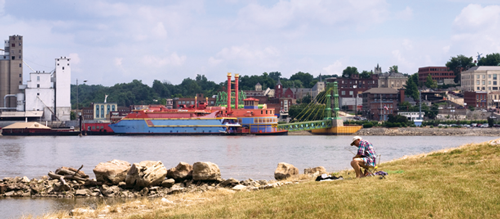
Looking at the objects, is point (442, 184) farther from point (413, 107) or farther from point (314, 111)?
point (413, 107)

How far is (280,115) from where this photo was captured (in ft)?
414

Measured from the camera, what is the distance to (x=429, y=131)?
9169 centimetres

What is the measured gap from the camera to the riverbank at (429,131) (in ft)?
292

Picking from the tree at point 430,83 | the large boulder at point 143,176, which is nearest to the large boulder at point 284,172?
the large boulder at point 143,176

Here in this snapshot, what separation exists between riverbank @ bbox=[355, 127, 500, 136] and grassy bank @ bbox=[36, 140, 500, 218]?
78475 millimetres

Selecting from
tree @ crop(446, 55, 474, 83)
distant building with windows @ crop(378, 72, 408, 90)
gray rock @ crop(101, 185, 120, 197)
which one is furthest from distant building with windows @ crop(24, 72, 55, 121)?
tree @ crop(446, 55, 474, 83)

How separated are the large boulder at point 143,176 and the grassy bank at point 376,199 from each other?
13.1 feet

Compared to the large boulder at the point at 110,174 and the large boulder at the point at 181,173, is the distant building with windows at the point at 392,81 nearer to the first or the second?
the large boulder at the point at 181,173

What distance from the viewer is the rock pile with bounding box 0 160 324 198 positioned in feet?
61.0

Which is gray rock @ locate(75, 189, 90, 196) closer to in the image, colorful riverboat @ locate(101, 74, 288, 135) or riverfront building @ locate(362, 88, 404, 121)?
colorful riverboat @ locate(101, 74, 288, 135)

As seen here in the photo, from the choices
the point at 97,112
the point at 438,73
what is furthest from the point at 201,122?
the point at 438,73

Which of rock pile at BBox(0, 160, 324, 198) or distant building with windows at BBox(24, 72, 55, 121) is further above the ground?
distant building with windows at BBox(24, 72, 55, 121)

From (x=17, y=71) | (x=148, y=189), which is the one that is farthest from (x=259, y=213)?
(x=17, y=71)

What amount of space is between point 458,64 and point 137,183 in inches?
5947
